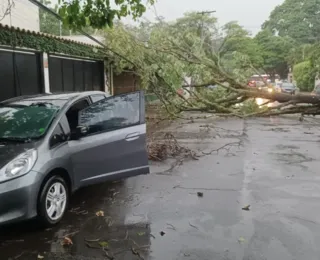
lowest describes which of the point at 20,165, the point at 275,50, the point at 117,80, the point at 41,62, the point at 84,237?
the point at 84,237

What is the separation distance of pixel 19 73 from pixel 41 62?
1221 millimetres

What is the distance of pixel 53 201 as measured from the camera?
193 inches

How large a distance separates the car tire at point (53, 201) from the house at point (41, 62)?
191 inches

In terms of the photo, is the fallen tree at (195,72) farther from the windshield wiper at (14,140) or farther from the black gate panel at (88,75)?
the windshield wiper at (14,140)

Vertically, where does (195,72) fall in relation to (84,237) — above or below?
above

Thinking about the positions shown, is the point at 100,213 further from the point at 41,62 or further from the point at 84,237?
the point at 41,62

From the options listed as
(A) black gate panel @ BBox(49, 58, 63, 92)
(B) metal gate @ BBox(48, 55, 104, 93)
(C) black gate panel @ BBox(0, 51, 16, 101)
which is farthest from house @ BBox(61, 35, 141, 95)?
(C) black gate panel @ BBox(0, 51, 16, 101)

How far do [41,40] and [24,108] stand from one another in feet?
20.4

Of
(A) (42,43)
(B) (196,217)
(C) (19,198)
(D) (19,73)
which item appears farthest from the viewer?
(A) (42,43)

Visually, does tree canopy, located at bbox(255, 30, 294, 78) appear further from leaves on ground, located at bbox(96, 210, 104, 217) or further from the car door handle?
leaves on ground, located at bbox(96, 210, 104, 217)

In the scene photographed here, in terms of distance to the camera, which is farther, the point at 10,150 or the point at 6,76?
the point at 6,76

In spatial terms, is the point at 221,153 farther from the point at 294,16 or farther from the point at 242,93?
the point at 294,16

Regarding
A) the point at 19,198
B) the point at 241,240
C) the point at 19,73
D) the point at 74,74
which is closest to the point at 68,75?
the point at 74,74

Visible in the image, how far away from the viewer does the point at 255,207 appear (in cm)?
558
